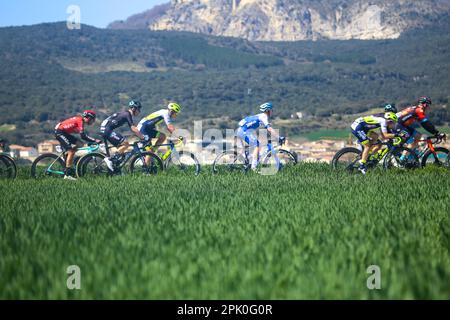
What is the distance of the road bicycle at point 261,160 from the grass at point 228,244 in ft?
17.8

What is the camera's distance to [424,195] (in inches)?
374

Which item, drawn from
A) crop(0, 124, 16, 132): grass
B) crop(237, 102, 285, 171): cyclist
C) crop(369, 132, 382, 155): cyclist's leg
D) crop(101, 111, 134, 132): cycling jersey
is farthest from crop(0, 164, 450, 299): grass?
crop(0, 124, 16, 132): grass

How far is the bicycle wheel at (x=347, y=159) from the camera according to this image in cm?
1532

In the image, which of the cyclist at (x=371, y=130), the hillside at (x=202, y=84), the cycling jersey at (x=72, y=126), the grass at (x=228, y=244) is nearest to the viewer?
the grass at (x=228, y=244)

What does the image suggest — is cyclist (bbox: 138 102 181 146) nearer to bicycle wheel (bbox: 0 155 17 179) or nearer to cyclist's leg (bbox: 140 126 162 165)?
cyclist's leg (bbox: 140 126 162 165)

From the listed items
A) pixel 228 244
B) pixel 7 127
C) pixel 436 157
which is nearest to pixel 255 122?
pixel 436 157

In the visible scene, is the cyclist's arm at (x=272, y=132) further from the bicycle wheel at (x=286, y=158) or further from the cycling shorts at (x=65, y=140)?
the cycling shorts at (x=65, y=140)

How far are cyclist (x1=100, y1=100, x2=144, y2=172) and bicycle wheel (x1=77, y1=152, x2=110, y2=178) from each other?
23cm

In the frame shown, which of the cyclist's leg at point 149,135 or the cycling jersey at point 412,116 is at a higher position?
the cycling jersey at point 412,116

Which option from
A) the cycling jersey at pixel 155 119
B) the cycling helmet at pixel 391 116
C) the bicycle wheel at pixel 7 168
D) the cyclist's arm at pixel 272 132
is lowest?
the bicycle wheel at pixel 7 168

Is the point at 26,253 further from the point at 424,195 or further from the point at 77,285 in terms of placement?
the point at 424,195

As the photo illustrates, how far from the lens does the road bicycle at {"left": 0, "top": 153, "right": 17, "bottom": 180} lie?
50.1 ft

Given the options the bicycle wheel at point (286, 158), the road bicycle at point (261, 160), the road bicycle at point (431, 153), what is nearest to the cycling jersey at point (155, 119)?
the road bicycle at point (261, 160)
